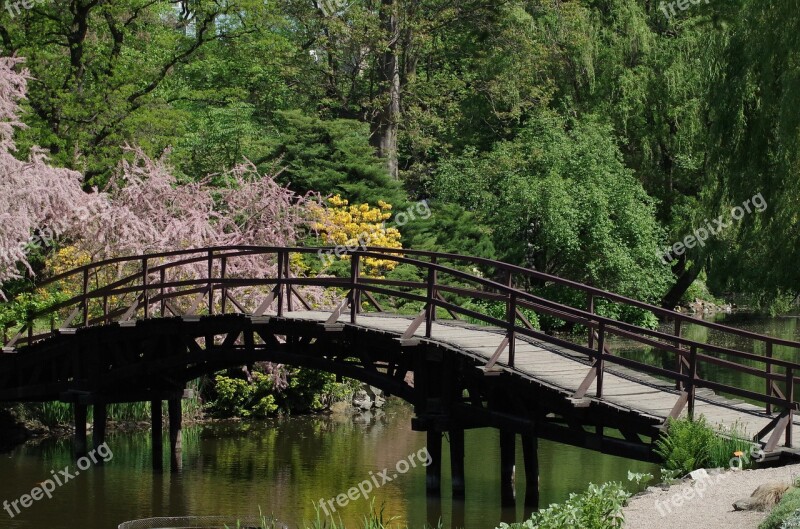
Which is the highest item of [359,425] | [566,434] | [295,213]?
[295,213]

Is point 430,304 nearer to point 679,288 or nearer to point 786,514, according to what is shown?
point 786,514

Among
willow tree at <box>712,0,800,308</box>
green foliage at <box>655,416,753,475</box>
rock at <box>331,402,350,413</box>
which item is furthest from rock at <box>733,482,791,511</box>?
rock at <box>331,402,350,413</box>

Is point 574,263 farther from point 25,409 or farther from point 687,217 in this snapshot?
point 25,409

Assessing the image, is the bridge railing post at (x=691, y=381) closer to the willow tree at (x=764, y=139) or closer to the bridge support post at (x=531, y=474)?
the bridge support post at (x=531, y=474)

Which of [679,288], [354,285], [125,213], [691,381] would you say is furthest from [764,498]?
[679,288]

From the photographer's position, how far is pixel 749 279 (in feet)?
93.1

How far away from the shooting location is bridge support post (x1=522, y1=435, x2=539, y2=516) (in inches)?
741

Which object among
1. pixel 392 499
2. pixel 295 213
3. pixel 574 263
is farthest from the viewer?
pixel 574 263

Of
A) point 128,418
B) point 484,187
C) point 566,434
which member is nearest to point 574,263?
point 484,187

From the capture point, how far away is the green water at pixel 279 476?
18547mm

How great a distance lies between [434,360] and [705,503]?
Result: 21.0 feet

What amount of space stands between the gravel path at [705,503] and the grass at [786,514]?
511 millimetres

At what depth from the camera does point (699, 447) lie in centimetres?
1356

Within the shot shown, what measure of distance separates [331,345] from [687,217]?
25568 millimetres
